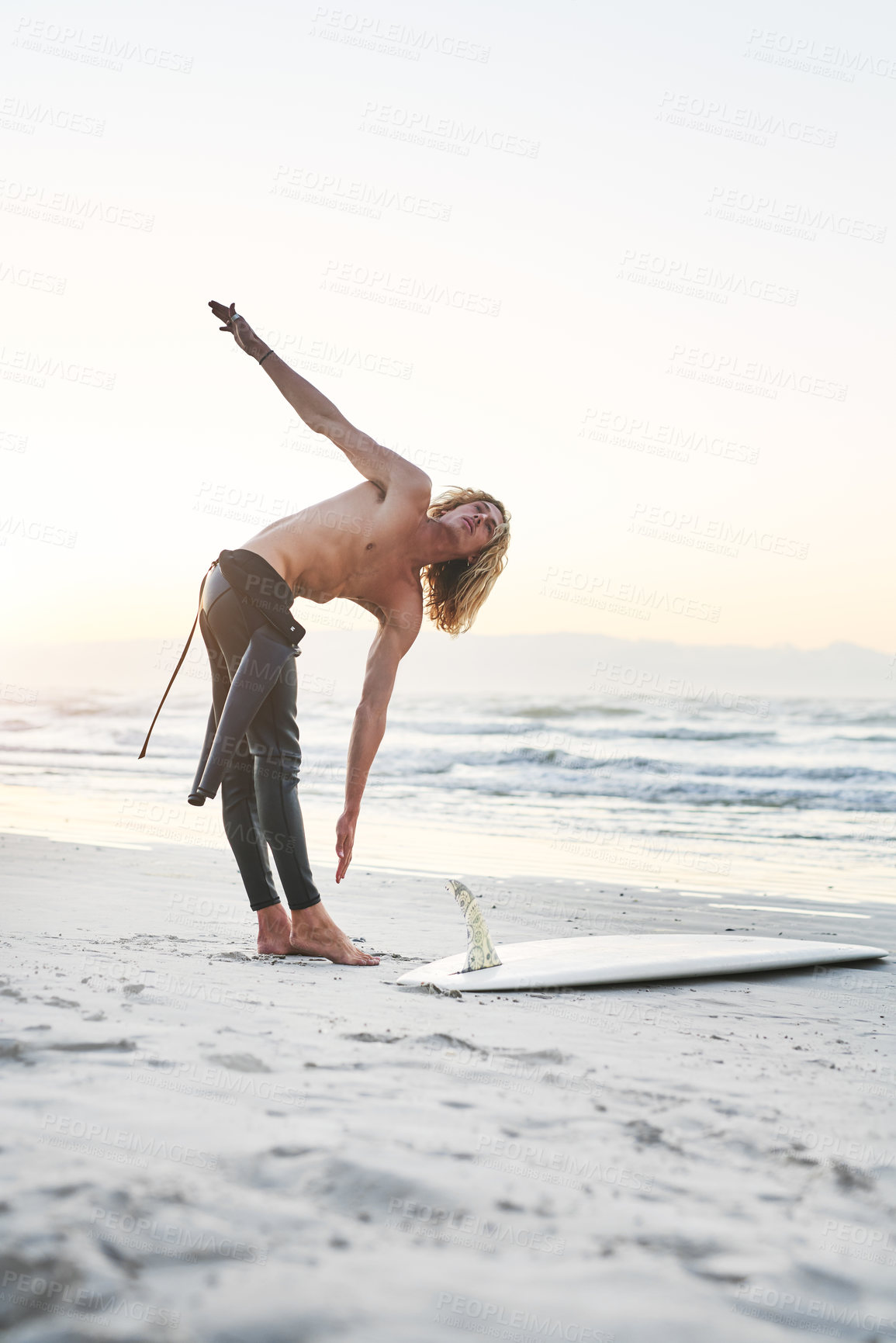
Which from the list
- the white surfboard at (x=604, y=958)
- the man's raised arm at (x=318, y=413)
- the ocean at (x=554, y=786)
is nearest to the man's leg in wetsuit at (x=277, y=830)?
the white surfboard at (x=604, y=958)

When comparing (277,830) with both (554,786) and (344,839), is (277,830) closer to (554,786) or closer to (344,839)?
(344,839)

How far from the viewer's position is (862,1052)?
97.3 inches

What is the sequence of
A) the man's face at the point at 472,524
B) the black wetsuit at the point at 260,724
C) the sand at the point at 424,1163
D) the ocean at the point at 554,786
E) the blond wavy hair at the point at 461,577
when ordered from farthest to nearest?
the ocean at the point at 554,786 < the blond wavy hair at the point at 461,577 < the man's face at the point at 472,524 < the black wetsuit at the point at 260,724 < the sand at the point at 424,1163

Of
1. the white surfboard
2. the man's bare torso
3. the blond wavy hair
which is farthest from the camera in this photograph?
the blond wavy hair

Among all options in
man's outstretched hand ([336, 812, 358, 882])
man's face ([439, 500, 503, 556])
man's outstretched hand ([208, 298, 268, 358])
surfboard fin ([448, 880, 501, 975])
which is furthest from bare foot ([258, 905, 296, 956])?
man's outstretched hand ([208, 298, 268, 358])

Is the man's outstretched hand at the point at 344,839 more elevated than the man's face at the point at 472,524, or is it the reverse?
the man's face at the point at 472,524

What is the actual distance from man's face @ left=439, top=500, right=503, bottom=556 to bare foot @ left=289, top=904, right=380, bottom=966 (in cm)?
135

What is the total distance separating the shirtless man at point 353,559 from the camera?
332 cm

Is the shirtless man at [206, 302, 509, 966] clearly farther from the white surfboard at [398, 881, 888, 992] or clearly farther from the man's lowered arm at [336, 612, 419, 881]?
the white surfboard at [398, 881, 888, 992]

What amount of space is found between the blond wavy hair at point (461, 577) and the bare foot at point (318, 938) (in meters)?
1.14

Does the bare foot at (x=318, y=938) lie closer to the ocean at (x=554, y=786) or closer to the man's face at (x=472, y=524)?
the man's face at (x=472, y=524)

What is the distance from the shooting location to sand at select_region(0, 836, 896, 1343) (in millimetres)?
1159

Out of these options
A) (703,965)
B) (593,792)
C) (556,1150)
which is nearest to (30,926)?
(703,965)

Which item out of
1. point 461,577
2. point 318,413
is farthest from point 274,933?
point 318,413
